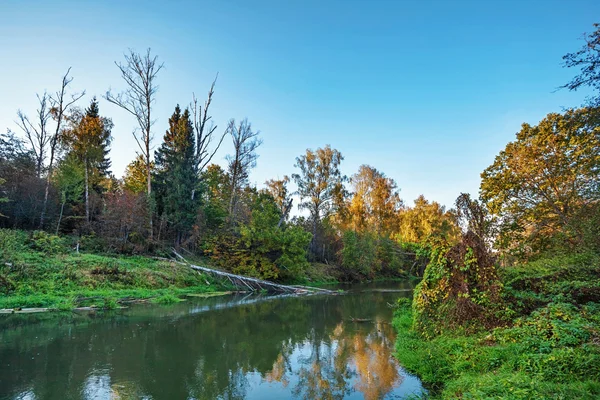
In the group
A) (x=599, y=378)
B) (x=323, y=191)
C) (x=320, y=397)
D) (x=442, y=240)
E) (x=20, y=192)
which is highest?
(x=323, y=191)

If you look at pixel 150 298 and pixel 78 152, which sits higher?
pixel 78 152

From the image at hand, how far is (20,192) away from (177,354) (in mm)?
20383

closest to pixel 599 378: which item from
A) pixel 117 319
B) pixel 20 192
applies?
pixel 117 319

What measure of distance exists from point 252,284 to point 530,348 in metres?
20.1

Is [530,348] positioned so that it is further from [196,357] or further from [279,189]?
[279,189]

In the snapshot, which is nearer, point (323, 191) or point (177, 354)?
point (177, 354)

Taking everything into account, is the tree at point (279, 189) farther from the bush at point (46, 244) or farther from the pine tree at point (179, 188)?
the bush at point (46, 244)

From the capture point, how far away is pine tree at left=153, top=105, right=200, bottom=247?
88.3 feet

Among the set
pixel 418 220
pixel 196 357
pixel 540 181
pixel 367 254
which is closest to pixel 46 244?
pixel 196 357

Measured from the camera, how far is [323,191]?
38.5 meters

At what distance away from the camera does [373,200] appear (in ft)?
138

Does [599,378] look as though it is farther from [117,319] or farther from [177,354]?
[117,319]

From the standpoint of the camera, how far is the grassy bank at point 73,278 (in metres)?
14.0

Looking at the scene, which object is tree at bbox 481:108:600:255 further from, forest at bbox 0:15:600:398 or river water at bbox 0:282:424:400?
river water at bbox 0:282:424:400
